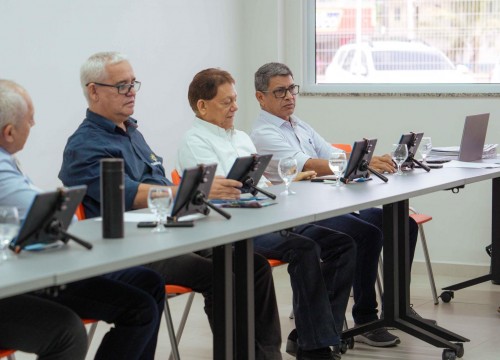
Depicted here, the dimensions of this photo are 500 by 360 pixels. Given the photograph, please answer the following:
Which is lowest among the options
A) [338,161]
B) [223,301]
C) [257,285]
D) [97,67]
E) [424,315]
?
[424,315]

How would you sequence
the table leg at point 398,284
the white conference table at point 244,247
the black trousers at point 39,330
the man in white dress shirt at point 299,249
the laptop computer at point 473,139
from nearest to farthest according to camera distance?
the white conference table at point 244,247
the black trousers at point 39,330
the man in white dress shirt at point 299,249
the table leg at point 398,284
the laptop computer at point 473,139

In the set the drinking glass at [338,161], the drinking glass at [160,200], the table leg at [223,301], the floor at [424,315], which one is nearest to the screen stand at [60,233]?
the drinking glass at [160,200]

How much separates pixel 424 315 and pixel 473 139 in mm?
979

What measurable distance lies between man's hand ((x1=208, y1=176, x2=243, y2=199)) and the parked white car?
10.2 feet

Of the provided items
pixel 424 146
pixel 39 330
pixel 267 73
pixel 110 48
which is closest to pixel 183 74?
pixel 110 48

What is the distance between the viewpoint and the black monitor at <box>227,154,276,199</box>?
337cm

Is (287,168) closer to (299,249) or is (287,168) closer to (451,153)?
(299,249)

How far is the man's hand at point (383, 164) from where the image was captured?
441 cm

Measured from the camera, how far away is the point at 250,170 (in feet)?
11.2

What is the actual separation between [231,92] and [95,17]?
1.07 metres

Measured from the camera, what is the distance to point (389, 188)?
387 cm

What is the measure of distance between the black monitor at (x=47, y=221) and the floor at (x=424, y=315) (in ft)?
5.92

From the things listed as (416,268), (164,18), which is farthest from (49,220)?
(416,268)

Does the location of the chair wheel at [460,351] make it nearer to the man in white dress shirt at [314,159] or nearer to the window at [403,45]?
the man in white dress shirt at [314,159]
